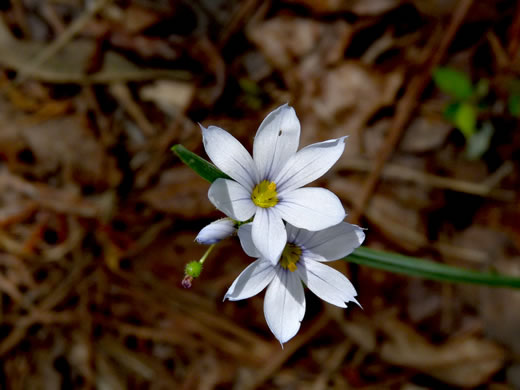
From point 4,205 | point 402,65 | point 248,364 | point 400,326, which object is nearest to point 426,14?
point 402,65

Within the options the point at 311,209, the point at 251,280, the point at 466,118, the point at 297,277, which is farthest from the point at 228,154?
the point at 466,118

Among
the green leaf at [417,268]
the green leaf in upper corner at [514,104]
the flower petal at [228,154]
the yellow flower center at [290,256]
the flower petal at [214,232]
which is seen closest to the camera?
the flower petal at [214,232]

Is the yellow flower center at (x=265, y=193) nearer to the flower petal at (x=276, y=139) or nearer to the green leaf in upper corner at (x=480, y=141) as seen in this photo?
the flower petal at (x=276, y=139)

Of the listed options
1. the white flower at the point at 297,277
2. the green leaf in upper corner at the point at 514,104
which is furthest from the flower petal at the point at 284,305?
the green leaf in upper corner at the point at 514,104

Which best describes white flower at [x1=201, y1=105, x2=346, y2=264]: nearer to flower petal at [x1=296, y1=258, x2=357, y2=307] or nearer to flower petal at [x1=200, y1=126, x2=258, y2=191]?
flower petal at [x1=200, y1=126, x2=258, y2=191]

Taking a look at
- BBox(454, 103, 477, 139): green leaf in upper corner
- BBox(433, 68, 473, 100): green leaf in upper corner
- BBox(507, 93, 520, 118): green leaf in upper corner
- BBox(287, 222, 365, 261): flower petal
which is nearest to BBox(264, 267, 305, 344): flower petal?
BBox(287, 222, 365, 261): flower petal

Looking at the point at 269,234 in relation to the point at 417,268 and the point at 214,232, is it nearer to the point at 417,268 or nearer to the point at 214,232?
the point at 214,232
